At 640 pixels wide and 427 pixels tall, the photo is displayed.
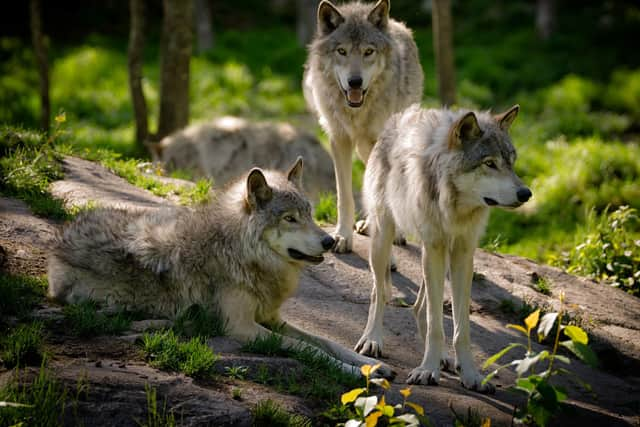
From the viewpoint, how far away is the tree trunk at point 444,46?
11211 millimetres

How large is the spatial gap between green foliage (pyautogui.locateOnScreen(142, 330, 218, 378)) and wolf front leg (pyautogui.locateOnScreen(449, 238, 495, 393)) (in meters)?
1.63

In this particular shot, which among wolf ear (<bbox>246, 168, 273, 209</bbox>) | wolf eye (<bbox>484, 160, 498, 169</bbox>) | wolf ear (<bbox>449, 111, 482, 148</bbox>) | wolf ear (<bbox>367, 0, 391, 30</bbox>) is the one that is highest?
wolf ear (<bbox>367, 0, 391, 30</bbox>)

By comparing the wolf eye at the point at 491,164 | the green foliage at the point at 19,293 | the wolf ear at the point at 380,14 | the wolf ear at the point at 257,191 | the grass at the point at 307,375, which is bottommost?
the grass at the point at 307,375

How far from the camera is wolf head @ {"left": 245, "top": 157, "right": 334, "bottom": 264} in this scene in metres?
4.87

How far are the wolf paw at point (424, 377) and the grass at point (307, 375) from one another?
40 cm

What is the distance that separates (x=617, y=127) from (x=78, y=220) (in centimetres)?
1036

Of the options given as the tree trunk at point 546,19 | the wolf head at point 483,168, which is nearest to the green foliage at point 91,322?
the wolf head at point 483,168

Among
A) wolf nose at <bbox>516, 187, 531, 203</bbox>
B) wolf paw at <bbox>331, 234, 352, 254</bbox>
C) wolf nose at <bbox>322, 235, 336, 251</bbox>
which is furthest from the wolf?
wolf paw at <bbox>331, 234, 352, 254</bbox>

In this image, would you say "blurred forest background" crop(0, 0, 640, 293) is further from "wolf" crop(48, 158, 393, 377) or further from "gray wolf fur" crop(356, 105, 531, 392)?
"gray wolf fur" crop(356, 105, 531, 392)

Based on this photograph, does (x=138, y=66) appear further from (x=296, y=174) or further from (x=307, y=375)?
(x=307, y=375)

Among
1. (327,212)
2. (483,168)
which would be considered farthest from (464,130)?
(327,212)

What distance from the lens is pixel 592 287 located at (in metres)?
7.10

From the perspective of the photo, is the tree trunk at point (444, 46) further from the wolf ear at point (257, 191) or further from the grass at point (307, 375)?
the grass at point (307, 375)

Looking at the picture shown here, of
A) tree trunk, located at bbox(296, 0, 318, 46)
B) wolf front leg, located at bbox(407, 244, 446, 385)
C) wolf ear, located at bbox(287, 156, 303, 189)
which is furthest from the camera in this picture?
tree trunk, located at bbox(296, 0, 318, 46)
